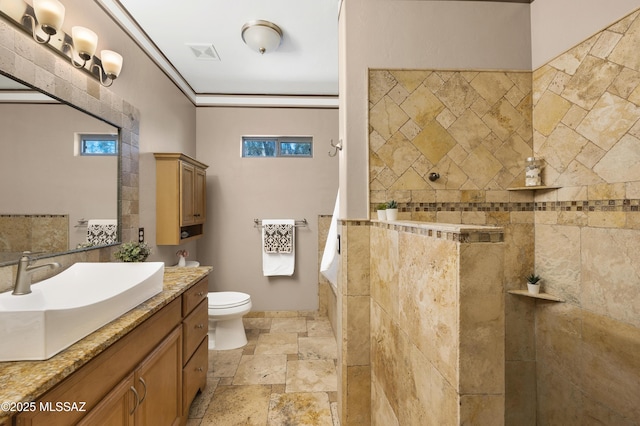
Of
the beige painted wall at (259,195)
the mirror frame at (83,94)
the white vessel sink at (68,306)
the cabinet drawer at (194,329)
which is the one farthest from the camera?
the beige painted wall at (259,195)

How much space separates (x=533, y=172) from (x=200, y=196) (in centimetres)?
281

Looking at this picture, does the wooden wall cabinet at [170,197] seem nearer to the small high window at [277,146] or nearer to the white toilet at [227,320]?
the white toilet at [227,320]

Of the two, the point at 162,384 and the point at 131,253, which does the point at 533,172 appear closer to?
the point at 162,384

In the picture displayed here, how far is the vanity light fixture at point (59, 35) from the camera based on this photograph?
1.23 meters

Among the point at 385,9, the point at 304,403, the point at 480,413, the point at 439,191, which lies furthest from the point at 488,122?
the point at 304,403

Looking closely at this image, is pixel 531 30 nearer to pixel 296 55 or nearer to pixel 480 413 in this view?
pixel 296 55

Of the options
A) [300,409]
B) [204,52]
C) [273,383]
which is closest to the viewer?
[300,409]

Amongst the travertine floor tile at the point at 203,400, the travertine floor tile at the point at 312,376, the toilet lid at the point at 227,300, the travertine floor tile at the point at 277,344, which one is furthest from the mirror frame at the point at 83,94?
the travertine floor tile at the point at 312,376

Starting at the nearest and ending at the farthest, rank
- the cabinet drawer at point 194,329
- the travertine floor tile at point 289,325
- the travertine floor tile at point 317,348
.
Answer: the cabinet drawer at point 194,329 → the travertine floor tile at point 317,348 → the travertine floor tile at point 289,325

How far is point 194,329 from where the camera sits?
1711mm

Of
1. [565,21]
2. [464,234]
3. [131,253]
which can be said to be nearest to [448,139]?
[565,21]

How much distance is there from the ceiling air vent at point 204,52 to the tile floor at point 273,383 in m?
2.68

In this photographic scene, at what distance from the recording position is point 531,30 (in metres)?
1.71

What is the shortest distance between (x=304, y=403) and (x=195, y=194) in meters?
2.07
